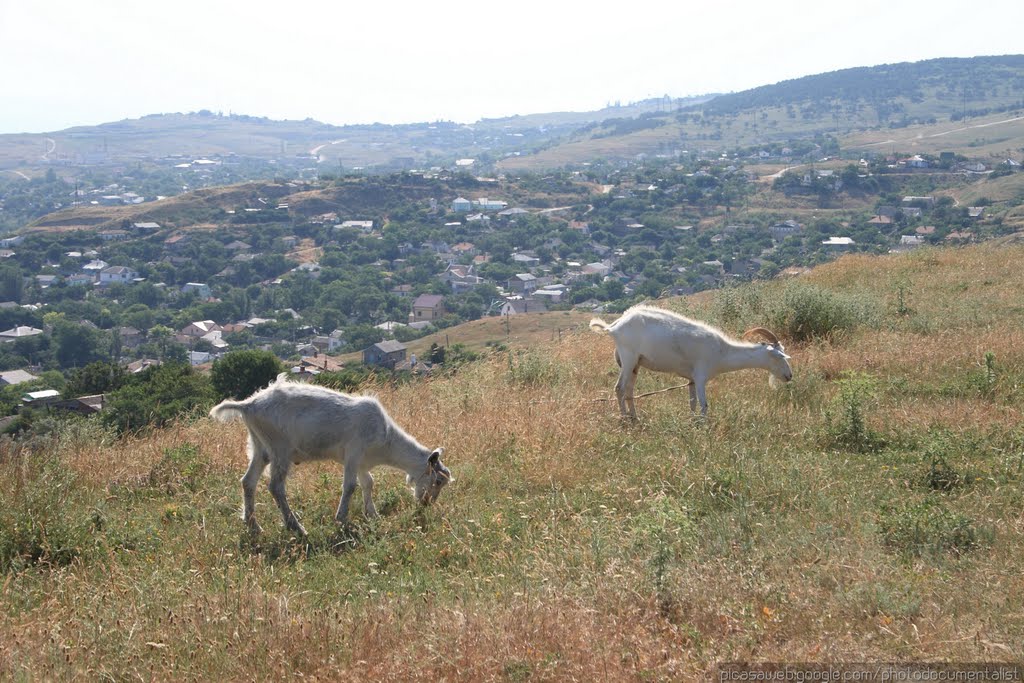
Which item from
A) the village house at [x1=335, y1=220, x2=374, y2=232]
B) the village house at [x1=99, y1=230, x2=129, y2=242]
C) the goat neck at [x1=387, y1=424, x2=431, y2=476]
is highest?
the goat neck at [x1=387, y1=424, x2=431, y2=476]

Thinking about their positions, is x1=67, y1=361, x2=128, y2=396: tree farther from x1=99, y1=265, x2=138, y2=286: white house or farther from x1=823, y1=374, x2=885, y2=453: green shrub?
x1=99, y1=265, x2=138, y2=286: white house

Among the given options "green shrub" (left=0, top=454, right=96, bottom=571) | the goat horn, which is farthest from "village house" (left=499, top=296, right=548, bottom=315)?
"green shrub" (left=0, top=454, right=96, bottom=571)

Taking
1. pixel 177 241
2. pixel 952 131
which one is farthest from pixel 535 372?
pixel 952 131

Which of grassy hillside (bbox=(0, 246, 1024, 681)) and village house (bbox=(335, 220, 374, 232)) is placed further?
village house (bbox=(335, 220, 374, 232))

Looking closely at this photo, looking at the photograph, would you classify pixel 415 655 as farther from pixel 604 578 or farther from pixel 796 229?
pixel 796 229

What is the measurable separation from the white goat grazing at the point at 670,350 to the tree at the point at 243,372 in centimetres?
1514

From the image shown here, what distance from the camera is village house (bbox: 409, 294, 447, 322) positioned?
237 ft

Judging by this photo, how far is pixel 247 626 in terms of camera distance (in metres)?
4.78

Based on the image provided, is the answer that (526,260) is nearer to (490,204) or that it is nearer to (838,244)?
(490,204)

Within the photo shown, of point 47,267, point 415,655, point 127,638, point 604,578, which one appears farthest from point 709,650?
point 47,267

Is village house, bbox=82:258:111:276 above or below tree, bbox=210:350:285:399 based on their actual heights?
below

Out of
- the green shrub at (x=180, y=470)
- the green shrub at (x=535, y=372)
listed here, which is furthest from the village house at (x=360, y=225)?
the green shrub at (x=180, y=470)

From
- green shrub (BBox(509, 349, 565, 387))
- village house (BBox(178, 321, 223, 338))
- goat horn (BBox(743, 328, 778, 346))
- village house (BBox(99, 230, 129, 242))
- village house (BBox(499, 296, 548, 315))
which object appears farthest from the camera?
village house (BBox(99, 230, 129, 242))

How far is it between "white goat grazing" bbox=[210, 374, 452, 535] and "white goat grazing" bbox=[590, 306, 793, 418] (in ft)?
12.1
